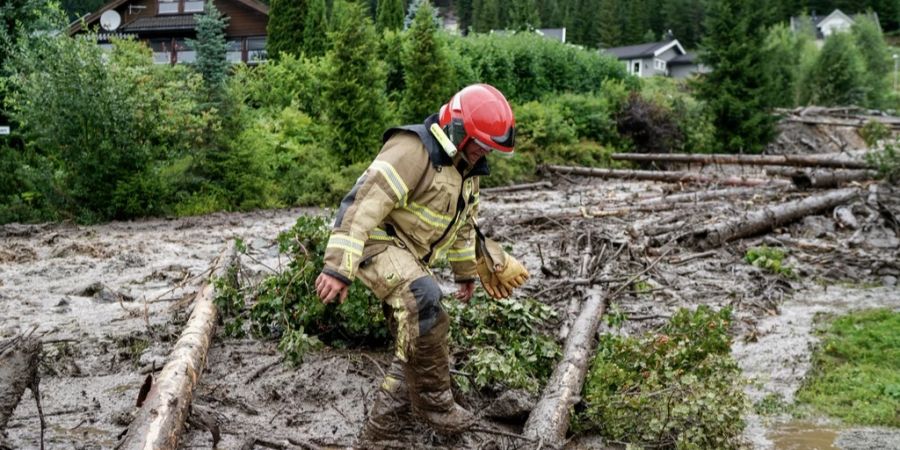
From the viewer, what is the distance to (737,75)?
28.6 meters

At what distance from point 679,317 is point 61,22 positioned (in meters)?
12.7

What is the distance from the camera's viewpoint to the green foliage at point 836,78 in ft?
150

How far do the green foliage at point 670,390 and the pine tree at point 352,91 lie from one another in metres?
12.9

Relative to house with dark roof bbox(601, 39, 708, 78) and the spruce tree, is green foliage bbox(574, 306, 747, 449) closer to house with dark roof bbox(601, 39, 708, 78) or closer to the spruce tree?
the spruce tree

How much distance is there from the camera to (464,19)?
9006cm

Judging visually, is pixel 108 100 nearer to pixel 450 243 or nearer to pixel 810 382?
pixel 450 243

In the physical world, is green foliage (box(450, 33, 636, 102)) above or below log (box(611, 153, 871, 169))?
above

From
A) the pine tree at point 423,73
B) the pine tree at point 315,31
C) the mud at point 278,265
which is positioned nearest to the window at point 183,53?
the pine tree at point 315,31

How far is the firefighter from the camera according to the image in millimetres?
3977

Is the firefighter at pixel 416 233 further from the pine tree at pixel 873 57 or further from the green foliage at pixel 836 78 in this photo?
the pine tree at pixel 873 57

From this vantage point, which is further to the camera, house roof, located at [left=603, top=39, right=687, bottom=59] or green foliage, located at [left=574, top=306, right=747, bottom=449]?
house roof, located at [left=603, top=39, right=687, bottom=59]

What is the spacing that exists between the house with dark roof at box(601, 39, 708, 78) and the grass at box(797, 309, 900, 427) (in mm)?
63886

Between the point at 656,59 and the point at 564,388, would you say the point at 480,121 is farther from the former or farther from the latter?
the point at 656,59

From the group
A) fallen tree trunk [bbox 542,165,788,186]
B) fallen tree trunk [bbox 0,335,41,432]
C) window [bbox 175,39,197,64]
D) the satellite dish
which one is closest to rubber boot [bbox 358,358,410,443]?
fallen tree trunk [bbox 0,335,41,432]
